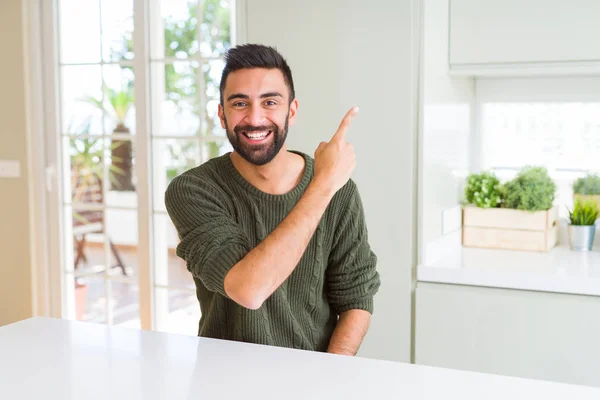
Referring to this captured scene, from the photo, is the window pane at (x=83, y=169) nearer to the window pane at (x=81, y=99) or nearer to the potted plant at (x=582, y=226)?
the window pane at (x=81, y=99)

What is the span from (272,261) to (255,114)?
0.38m

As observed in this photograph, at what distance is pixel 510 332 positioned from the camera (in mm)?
2627

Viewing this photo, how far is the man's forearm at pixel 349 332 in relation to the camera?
195cm

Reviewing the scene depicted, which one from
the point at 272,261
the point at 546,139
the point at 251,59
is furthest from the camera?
the point at 546,139

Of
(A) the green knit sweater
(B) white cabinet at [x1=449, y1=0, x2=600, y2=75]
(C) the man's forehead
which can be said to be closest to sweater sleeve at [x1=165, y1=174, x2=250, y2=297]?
(A) the green knit sweater

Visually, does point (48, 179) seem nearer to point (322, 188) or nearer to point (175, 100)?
point (175, 100)

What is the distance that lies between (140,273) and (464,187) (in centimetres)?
154

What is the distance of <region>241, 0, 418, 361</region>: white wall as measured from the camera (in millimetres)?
2723

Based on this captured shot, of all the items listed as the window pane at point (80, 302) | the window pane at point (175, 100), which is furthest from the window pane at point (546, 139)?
the window pane at point (80, 302)

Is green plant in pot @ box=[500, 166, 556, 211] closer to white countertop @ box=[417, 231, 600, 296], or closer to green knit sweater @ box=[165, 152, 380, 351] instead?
white countertop @ box=[417, 231, 600, 296]

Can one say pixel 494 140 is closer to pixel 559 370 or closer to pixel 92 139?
pixel 559 370

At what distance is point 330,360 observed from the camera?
149 centimetres

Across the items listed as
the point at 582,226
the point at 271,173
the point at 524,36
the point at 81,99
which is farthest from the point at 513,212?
→ the point at 81,99

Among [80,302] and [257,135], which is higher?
[257,135]
